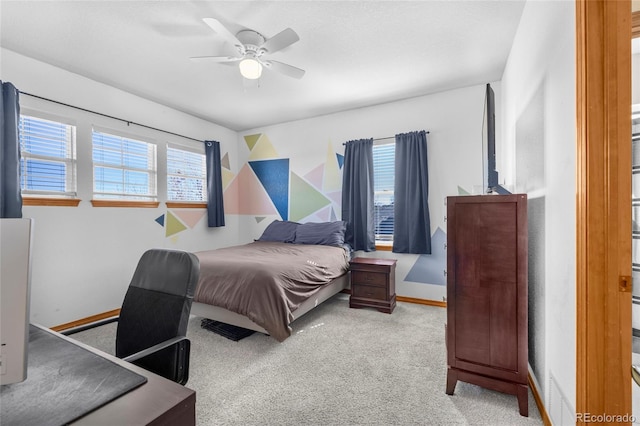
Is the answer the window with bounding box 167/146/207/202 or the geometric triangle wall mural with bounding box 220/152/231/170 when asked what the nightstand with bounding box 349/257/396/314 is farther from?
the geometric triangle wall mural with bounding box 220/152/231/170

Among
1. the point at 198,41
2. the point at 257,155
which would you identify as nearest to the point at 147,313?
the point at 198,41

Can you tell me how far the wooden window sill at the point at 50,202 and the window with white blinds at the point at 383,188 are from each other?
3.41 metres

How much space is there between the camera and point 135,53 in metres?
2.61

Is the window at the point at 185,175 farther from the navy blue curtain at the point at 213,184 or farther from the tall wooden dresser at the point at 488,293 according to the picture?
the tall wooden dresser at the point at 488,293

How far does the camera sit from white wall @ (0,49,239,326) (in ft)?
8.93

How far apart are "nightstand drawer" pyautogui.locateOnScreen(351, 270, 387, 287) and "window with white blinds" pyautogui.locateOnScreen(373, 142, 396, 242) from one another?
73 cm

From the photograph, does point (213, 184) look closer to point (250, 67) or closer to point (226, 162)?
point (226, 162)

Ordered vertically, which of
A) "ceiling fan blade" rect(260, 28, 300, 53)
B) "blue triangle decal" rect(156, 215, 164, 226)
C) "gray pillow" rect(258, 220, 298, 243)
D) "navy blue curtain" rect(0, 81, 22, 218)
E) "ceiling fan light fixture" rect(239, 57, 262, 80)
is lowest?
"gray pillow" rect(258, 220, 298, 243)

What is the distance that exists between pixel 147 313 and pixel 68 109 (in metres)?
2.86

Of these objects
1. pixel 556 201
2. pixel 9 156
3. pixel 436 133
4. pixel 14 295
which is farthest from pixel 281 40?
pixel 9 156

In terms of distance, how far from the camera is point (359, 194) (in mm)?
3875

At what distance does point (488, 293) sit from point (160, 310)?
1.74m

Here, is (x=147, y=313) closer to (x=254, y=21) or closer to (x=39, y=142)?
(x=254, y=21)

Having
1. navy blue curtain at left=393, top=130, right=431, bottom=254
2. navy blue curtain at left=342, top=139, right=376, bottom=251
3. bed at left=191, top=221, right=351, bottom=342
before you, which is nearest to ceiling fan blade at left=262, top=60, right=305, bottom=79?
navy blue curtain at left=342, top=139, right=376, bottom=251
